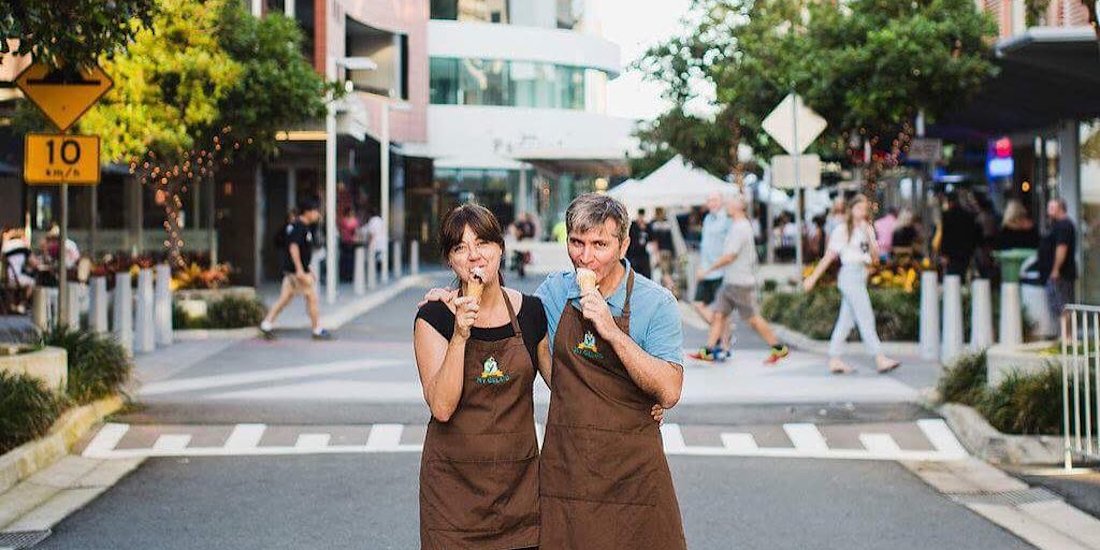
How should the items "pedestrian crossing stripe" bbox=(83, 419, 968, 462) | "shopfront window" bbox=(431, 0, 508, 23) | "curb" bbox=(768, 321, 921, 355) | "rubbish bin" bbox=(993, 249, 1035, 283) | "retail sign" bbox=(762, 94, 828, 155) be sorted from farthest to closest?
1. "shopfront window" bbox=(431, 0, 508, 23)
2. "retail sign" bbox=(762, 94, 828, 155)
3. "rubbish bin" bbox=(993, 249, 1035, 283)
4. "curb" bbox=(768, 321, 921, 355)
5. "pedestrian crossing stripe" bbox=(83, 419, 968, 462)

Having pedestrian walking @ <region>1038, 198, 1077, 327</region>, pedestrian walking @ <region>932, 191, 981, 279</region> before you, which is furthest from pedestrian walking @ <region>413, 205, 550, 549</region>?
pedestrian walking @ <region>932, 191, 981, 279</region>

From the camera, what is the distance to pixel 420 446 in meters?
11.3

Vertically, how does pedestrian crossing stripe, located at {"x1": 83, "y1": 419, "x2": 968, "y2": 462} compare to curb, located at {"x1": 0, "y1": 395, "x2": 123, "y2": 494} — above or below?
below

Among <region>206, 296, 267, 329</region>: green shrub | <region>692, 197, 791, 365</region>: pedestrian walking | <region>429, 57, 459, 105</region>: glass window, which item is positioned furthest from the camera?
<region>429, 57, 459, 105</region>: glass window

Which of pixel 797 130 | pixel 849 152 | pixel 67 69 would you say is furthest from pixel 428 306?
pixel 849 152

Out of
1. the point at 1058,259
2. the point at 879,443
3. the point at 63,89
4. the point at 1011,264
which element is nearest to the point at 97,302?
the point at 63,89

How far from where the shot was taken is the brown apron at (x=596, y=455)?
471 centimetres

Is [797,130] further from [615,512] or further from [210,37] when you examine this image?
[615,512]

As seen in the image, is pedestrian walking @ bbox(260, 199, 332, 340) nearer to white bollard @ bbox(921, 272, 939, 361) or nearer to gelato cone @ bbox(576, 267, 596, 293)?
white bollard @ bbox(921, 272, 939, 361)

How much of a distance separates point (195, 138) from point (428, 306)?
66.9 ft

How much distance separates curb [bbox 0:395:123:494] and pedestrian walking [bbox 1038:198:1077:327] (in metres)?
11.0

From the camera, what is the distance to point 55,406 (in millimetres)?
11234

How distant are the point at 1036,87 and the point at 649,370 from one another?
1759 cm

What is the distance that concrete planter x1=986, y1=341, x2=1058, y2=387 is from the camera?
1134 cm
